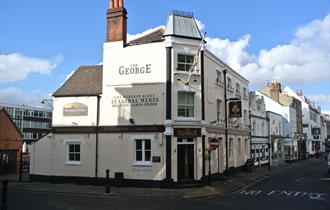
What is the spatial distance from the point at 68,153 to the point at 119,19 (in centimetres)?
995

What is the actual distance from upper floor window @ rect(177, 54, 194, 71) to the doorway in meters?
4.75

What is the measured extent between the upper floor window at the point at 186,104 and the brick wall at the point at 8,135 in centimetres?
1969

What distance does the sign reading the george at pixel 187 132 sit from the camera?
2452 cm

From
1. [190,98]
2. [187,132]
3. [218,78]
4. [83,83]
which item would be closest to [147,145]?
[187,132]

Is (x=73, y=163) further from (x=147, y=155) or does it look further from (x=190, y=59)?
(x=190, y=59)

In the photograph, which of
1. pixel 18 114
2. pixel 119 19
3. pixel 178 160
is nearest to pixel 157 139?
Result: pixel 178 160

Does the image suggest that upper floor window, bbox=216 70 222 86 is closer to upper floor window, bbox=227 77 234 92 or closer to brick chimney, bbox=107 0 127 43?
upper floor window, bbox=227 77 234 92

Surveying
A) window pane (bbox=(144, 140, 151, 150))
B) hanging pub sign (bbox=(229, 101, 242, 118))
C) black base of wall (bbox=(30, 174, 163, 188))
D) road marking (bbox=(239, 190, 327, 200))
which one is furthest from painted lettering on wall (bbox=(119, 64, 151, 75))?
road marking (bbox=(239, 190, 327, 200))

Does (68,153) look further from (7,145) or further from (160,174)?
(7,145)

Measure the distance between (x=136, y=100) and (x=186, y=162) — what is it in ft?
17.3

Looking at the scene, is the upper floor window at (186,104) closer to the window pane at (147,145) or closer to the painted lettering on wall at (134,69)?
the painted lettering on wall at (134,69)

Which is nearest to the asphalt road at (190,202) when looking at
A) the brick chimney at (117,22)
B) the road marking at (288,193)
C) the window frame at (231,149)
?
the road marking at (288,193)

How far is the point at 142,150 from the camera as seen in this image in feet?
82.2

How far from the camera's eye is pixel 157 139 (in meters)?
24.5
